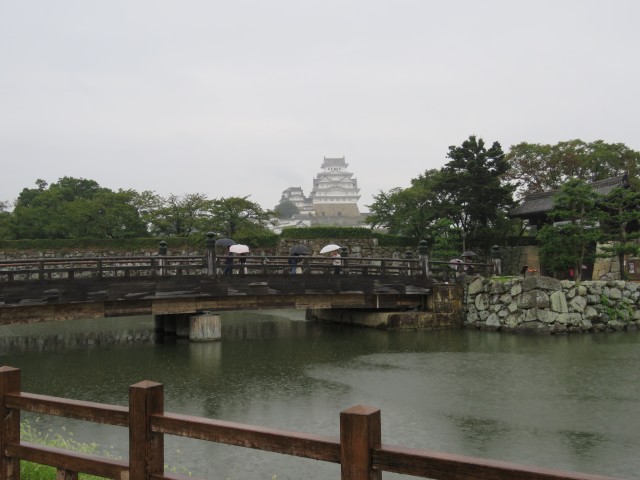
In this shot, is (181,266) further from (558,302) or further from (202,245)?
(202,245)

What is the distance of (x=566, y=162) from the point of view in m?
34.9

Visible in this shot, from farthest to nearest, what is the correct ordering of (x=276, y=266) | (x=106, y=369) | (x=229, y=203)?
(x=229, y=203) < (x=276, y=266) < (x=106, y=369)

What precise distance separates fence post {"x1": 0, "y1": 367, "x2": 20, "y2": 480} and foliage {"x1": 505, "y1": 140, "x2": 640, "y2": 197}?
1303 inches

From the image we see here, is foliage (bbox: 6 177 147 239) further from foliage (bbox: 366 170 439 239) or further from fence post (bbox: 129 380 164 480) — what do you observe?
fence post (bbox: 129 380 164 480)

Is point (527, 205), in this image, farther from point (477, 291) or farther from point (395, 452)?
point (395, 452)

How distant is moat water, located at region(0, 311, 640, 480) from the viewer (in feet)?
22.7

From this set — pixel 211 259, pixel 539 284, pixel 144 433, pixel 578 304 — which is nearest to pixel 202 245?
pixel 211 259

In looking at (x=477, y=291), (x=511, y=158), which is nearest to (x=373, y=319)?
(x=477, y=291)

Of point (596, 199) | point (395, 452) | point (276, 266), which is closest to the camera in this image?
point (395, 452)

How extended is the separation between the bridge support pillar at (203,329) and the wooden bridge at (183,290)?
254 mm

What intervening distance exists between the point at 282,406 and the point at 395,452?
7.00 meters

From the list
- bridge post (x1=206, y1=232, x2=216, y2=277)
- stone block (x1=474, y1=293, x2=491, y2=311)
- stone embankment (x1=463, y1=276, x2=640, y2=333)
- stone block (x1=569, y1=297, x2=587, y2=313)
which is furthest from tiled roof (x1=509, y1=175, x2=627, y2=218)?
bridge post (x1=206, y1=232, x2=216, y2=277)

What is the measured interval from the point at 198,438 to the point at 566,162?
36135mm

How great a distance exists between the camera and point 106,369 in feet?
39.9
